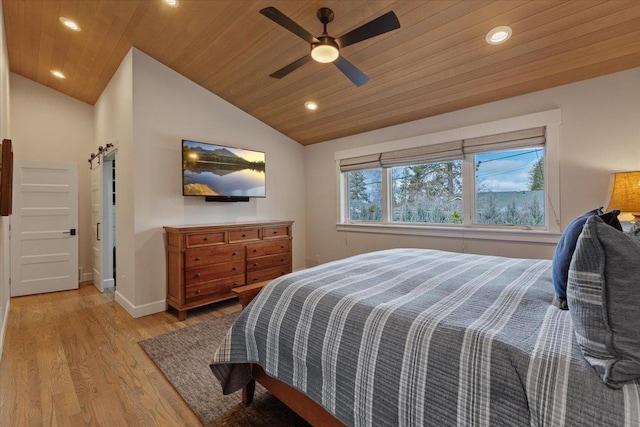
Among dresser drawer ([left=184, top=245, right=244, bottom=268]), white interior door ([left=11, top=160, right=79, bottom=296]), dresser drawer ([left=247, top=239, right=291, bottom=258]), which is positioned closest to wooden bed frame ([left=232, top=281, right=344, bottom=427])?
dresser drawer ([left=184, top=245, right=244, bottom=268])

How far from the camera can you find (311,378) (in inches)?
51.6

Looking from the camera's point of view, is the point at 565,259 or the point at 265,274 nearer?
the point at 565,259

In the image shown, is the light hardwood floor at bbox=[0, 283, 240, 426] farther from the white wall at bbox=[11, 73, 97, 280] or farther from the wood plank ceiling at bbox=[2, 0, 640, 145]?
the wood plank ceiling at bbox=[2, 0, 640, 145]

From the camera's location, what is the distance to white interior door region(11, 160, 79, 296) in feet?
13.7

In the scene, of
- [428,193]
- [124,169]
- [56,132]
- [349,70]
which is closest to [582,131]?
[428,193]

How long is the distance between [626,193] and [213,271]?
3.96 m

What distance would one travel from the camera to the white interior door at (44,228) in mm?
4161

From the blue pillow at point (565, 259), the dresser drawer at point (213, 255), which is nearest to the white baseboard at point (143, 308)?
the dresser drawer at point (213, 255)

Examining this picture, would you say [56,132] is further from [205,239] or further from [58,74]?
[205,239]

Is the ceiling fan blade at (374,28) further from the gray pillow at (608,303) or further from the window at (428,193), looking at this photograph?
the window at (428,193)

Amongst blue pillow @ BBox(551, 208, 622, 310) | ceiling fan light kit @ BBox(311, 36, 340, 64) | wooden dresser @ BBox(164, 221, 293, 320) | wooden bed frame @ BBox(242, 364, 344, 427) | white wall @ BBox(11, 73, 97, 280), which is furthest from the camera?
white wall @ BBox(11, 73, 97, 280)

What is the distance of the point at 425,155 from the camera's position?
3807mm

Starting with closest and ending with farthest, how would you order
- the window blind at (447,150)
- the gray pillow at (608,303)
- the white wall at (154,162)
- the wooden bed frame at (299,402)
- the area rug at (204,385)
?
the gray pillow at (608,303) → the wooden bed frame at (299,402) → the area rug at (204,385) → the window blind at (447,150) → the white wall at (154,162)

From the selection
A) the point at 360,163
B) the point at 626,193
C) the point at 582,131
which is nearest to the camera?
the point at 626,193
